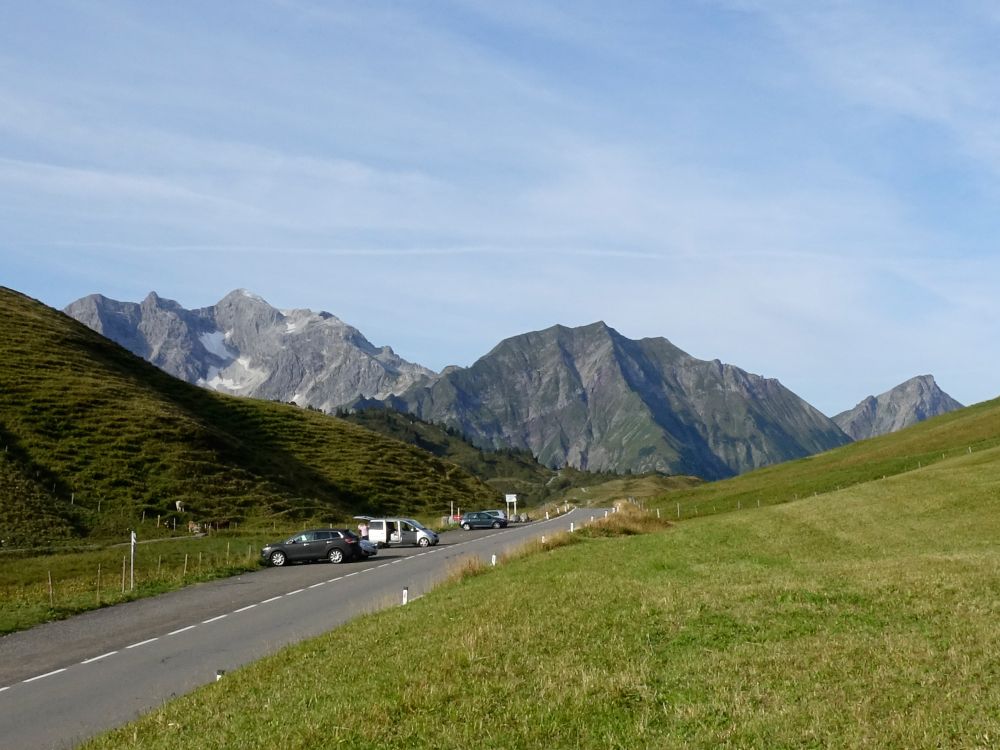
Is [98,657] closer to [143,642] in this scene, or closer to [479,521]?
[143,642]

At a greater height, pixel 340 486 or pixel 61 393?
pixel 61 393

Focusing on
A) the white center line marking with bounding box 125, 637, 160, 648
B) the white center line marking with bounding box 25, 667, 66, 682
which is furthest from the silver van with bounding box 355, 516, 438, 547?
the white center line marking with bounding box 25, 667, 66, 682

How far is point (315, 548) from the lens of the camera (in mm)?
45250

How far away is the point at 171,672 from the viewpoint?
17.4 metres

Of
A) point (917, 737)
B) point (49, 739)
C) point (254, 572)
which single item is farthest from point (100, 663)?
point (254, 572)

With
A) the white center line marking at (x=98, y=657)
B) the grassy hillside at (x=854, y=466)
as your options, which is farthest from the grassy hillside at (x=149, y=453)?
the white center line marking at (x=98, y=657)

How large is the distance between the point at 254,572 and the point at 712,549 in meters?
20.3

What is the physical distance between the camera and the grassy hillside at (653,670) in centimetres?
920

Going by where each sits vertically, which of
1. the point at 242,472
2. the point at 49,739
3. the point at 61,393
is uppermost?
the point at 61,393

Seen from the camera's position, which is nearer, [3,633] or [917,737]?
[917,737]

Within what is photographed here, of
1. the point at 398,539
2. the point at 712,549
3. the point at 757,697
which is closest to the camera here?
the point at 757,697

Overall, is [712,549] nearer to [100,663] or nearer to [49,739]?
[100,663]

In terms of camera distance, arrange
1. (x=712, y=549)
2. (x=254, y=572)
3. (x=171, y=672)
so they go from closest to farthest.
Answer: (x=171, y=672) → (x=712, y=549) → (x=254, y=572)

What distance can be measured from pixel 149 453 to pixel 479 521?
28.9 meters
